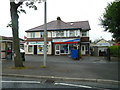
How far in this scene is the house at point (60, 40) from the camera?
94.6 ft

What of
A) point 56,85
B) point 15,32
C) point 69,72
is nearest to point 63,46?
point 15,32

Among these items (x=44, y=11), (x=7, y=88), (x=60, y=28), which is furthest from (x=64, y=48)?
(x=7, y=88)

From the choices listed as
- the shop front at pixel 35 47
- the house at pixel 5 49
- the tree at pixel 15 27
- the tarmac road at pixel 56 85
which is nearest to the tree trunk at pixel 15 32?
the tree at pixel 15 27

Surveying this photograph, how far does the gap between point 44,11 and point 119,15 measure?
28.0 feet

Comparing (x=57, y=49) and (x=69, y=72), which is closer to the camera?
(x=69, y=72)

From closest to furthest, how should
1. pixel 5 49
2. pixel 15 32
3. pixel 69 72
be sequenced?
pixel 69 72 → pixel 15 32 → pixel 5 49

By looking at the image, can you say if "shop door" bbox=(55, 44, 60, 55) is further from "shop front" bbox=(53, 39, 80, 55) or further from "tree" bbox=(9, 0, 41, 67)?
"tree" bbox=(9, 0, 41, 67)

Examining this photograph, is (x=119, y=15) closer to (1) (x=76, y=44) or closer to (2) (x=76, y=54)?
(2) (x=76, y=54)

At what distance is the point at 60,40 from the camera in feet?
96.5

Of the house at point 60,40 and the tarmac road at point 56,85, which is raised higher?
the house at point 60,40

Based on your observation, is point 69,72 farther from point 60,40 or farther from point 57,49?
point 57,49

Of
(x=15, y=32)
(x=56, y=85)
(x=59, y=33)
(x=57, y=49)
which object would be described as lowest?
(x=56, y=85)

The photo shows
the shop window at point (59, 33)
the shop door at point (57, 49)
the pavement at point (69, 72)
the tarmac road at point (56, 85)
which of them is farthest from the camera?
the shop window at point (59, 33)

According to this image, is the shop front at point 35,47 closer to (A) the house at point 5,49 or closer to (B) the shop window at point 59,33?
(B) the shop window at point 59,33
